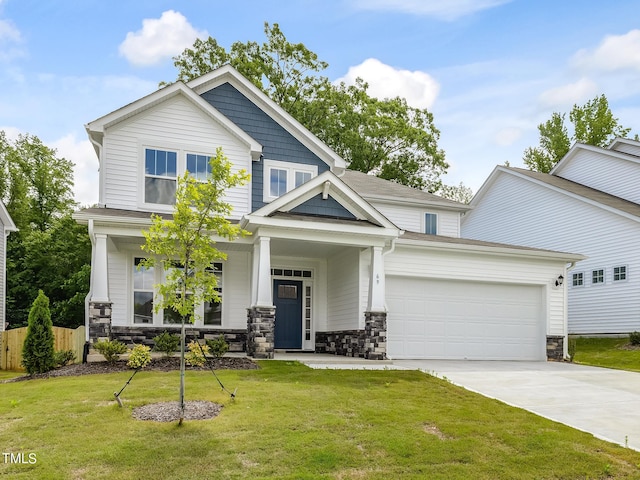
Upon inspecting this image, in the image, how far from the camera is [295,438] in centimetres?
623

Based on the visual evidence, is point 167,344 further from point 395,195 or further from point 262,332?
point 395,195

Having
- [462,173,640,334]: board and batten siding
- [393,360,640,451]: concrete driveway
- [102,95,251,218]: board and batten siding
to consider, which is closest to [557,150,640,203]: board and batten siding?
[462,173,640,334]: board and batten siding

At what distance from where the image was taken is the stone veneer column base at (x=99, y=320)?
11670mm

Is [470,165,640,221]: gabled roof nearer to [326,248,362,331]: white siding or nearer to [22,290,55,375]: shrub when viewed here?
[326,248,362,331]: white siding

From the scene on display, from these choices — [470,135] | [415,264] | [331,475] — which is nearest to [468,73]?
[415,264]

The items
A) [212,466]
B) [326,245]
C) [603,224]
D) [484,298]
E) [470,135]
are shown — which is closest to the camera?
[212,466]

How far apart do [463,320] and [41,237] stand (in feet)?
64.4

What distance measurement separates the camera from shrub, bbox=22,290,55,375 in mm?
10648

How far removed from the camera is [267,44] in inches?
1284

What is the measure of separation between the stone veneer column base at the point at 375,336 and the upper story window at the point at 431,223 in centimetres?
688

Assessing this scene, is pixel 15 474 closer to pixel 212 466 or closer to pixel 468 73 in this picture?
pixel 212 466

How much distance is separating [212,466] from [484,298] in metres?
11.4

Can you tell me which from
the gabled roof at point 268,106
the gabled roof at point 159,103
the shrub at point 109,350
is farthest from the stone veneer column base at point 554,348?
the shrub at point 109,350

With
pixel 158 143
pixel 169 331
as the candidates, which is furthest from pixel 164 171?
pixel 169 331
